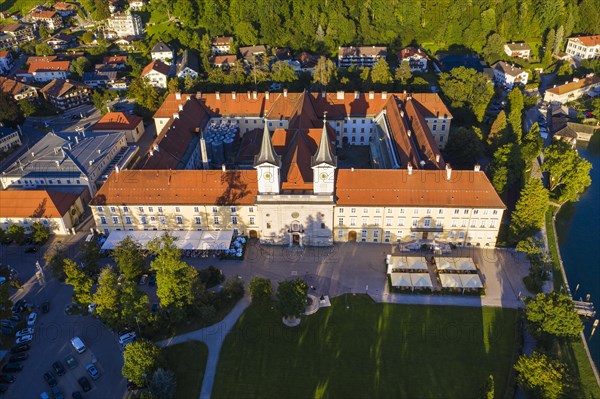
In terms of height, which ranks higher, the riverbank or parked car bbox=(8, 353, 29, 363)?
parked car bbox=(8, 353, 29, 363)

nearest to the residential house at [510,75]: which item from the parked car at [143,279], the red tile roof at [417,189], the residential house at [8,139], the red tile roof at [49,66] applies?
the red tile roof at [417,189]

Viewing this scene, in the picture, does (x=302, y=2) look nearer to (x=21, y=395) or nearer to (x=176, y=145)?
(x=176, y=145)

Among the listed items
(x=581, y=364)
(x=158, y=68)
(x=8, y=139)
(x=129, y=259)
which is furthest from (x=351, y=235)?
(x=158, y=68)

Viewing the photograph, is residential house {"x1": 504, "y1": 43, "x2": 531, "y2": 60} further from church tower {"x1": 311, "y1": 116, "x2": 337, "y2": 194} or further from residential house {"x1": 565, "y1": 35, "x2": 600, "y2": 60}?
church tower {"x1": 311, "y1": 116, "x2": 337, "y2": 194}

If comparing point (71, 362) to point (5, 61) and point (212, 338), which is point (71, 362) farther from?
point (5, 61)

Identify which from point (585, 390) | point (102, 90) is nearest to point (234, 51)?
point (102, 90)

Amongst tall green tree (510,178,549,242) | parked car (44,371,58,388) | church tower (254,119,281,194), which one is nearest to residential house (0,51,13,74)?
church tower (254,119,281,194)
